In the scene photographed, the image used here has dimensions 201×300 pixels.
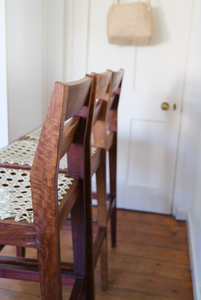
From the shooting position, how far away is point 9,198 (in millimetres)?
809

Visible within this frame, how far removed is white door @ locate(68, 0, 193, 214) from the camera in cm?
207

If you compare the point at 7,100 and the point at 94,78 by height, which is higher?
the point at 94,78

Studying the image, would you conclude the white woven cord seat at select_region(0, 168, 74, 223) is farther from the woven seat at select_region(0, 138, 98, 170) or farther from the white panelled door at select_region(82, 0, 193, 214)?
the white panelled door at select_region(82, 0, 193, 214)

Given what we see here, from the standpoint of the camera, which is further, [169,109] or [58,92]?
[169,109]

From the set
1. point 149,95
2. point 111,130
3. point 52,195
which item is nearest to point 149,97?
point 149,95

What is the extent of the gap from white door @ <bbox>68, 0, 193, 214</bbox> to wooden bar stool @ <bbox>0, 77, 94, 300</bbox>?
49.0 inches

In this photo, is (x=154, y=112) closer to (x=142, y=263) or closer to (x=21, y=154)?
(x=142, y=263)

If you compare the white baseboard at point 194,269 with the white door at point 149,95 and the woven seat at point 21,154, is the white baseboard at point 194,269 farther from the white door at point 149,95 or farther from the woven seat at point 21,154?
the woven seat at point 21,154

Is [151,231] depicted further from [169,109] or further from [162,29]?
[162,29]

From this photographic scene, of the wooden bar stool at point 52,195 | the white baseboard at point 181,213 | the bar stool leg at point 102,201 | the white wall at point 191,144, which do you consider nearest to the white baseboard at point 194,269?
the white wall at point 191,144

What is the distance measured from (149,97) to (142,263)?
3.67 feet

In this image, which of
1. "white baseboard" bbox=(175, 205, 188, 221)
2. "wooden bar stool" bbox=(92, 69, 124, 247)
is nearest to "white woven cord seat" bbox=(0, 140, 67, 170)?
"wooden bar stool" bbox=(92, 69, 124, 247)

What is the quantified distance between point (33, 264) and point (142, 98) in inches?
57.0

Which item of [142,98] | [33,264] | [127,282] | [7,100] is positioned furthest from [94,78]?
[142,98]
